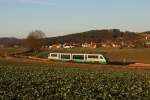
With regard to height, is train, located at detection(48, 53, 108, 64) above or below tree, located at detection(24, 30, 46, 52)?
below

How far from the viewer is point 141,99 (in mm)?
19000

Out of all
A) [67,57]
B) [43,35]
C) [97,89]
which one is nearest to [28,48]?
[43,35]

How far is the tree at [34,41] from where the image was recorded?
6826 inches

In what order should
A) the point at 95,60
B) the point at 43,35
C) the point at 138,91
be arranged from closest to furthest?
the point at 138,91 → the point at 95,60 → the point at 43,35

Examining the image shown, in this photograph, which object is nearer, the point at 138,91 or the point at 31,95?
the point at 31,95

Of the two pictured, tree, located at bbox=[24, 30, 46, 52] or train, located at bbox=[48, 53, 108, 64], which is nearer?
train, located at bbox=[48, 53, 108, 64]

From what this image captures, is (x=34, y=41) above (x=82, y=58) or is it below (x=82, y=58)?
above

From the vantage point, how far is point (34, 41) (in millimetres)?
176500

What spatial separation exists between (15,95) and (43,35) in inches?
6916

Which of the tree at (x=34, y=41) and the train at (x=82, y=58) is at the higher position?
the tree at (x=34, y=41)

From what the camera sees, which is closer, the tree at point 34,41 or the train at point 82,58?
the train at point 82,58

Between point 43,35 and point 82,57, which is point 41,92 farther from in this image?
point 43,35

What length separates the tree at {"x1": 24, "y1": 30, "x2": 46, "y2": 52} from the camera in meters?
173

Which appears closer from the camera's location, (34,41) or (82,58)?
(82,58)
